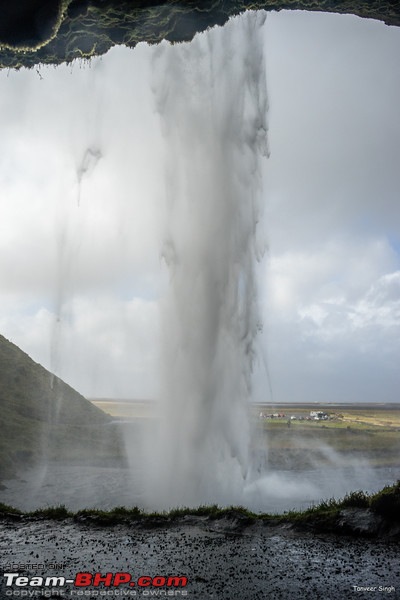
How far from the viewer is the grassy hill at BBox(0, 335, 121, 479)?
4819 centimetres

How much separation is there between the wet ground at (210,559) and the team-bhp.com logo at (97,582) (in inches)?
4.5

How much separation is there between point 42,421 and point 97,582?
54.4 m

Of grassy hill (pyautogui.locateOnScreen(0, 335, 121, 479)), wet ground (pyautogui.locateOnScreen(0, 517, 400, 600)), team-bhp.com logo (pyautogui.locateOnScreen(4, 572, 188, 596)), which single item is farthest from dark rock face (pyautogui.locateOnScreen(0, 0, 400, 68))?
grassy hill (pyautogui.locateOnScreen(0, 335, 121, 479))

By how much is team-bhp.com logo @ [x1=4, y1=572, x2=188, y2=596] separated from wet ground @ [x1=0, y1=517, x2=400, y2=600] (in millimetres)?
114

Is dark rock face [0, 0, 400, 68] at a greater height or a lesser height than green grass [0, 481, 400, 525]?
greater

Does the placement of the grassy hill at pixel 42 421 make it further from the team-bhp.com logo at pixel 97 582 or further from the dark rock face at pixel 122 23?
the dark rock face at pixel 122 23

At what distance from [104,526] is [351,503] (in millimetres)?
10997

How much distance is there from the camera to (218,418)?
32.9 m

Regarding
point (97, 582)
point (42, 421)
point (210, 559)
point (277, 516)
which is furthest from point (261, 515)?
point (42, 421)

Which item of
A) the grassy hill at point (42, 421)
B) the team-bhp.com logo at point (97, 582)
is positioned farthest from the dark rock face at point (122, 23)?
the grassy hill at point (42, 421)

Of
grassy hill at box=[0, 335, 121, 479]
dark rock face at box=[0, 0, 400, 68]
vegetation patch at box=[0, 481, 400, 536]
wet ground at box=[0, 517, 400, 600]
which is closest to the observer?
wet ground at box=[0, 517, 400, 600]

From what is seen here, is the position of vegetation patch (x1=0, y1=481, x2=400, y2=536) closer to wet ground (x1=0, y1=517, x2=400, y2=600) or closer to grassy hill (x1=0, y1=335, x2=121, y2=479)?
wet ground (x1=0, y1=517, x2=400, y2=600)

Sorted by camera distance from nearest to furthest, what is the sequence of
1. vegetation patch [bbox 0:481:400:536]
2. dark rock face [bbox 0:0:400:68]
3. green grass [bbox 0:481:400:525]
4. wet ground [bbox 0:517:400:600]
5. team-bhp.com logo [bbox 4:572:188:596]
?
1. wet ground [bbox 0:517:400:600]
2. team-bhp.com logo [bbox 4:572:188:596]
3. dark rock face [bbox 0:0:400:68]
4. vegetation patch [bbox 0:481:400:536]
5. green grass [bbox 0:481:400:525]

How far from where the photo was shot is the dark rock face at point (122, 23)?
15.3 meters
